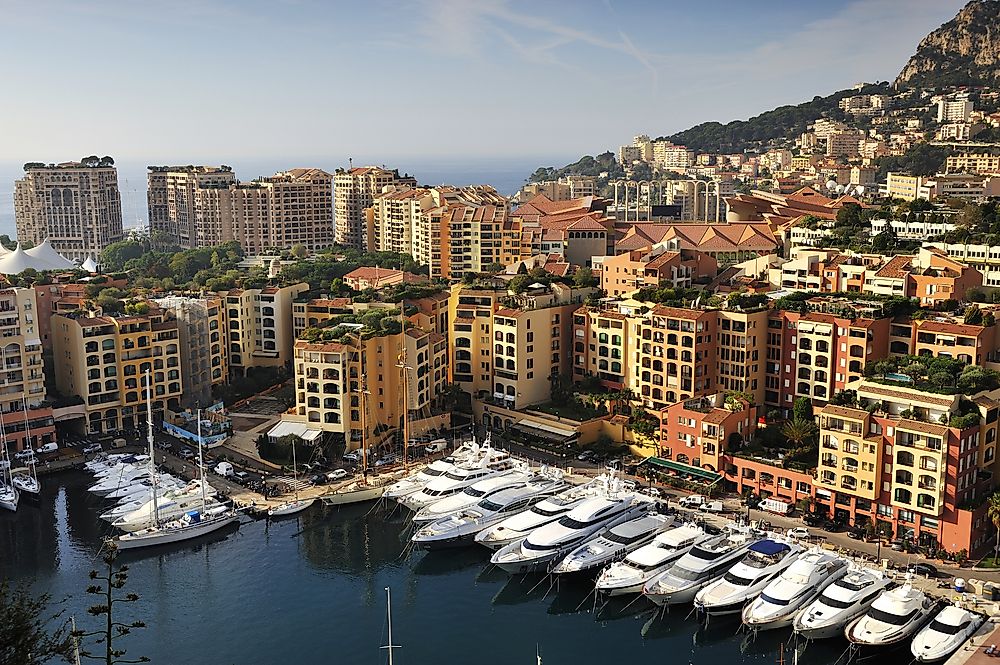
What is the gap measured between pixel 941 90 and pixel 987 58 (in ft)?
18.3

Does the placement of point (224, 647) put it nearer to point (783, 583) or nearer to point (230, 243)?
point (783, 583)

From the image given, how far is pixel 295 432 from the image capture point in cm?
2733

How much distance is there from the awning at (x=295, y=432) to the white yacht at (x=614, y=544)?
8929 mm

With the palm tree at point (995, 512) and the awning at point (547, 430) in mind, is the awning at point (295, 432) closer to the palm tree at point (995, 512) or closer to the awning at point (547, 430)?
the awning at point (547, 430)

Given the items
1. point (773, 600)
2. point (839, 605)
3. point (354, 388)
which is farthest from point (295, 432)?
point (839, 605)

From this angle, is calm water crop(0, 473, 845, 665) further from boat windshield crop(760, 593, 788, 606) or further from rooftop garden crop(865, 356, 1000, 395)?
rooftop garden crop(865, 356, 1000, 395)

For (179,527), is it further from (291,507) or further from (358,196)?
(358,196)

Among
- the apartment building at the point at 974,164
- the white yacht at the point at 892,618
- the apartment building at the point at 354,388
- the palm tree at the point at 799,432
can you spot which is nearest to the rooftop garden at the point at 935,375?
the palm tree at the point at 799,432

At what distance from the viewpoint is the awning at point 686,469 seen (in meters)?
24.3

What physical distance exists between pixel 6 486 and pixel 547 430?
1402 centimetres

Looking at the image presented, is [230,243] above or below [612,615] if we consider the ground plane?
above

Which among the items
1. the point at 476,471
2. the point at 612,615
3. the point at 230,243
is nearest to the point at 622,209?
the point at 230,243

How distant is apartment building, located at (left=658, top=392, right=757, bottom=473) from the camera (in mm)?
24391

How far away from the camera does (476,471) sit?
25266mm
